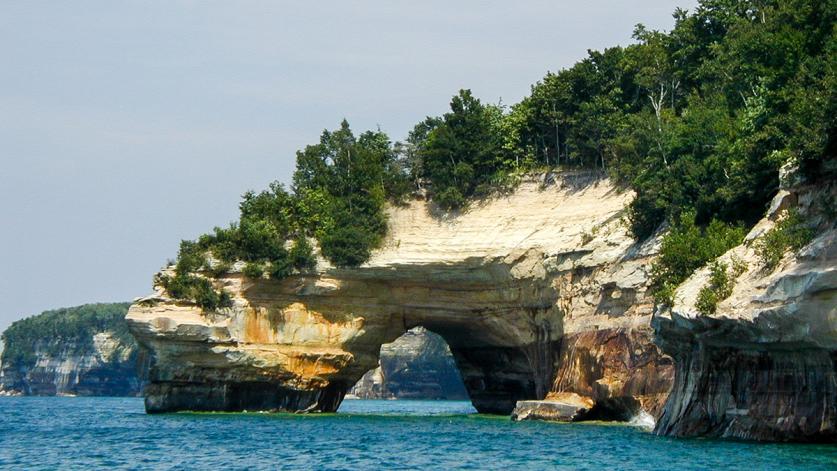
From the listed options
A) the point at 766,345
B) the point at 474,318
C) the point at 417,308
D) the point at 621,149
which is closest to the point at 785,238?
the point at 766,345

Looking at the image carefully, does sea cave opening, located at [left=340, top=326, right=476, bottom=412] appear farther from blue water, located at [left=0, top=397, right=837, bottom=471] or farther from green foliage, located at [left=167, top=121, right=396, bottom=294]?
blue water, located at [left=0, top=397, right=837, bottom=471]

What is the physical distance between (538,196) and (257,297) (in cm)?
1304

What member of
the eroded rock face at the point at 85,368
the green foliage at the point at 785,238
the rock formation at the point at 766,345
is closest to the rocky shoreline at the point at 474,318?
the rock formation at the point at 766,345

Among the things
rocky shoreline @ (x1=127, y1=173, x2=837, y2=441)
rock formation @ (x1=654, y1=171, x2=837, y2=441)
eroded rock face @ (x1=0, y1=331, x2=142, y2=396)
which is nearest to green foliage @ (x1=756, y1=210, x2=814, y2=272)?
rock formation @ (x1=654, y1=171, x2=837, y2=441)

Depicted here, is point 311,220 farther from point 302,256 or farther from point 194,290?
point 194,290

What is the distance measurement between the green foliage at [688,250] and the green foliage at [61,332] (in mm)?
104647

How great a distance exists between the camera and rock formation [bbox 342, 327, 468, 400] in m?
122

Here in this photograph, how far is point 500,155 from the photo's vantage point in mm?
57531

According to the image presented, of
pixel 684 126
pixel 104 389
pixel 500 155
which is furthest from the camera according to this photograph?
pixel 104 389

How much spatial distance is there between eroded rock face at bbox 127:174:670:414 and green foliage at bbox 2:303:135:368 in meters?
86.6

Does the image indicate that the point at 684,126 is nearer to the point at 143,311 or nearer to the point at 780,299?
the point at 780,299

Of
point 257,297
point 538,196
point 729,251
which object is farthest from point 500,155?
point 729,251

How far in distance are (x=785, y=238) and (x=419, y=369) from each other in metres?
95.8

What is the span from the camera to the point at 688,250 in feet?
123
